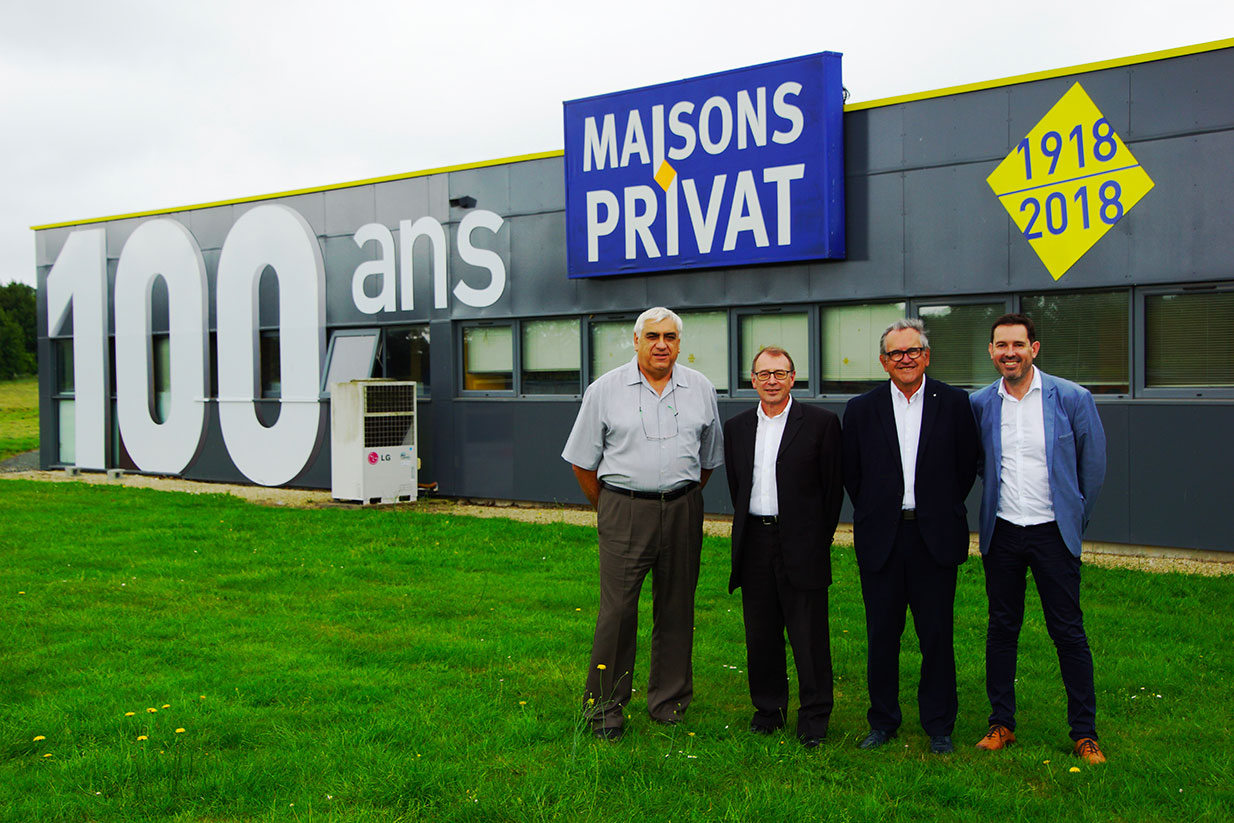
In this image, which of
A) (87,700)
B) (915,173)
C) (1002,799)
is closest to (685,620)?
(1002,799)

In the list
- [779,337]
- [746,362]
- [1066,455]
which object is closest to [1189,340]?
[779,337]

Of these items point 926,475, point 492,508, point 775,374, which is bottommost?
point 492,508

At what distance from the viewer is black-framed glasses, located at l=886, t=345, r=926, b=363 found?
15.4ft

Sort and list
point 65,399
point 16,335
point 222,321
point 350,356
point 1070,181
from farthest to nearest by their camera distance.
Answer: point 16,335, point 65,399, point 222,321, point 350,356, point 1070,181

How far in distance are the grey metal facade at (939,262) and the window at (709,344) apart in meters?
0.21

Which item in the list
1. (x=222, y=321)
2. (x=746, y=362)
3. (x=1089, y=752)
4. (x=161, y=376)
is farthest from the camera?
(x=161, y=376)

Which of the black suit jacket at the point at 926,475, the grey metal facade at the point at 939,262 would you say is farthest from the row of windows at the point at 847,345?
the black suit jacket at the point at 926,475

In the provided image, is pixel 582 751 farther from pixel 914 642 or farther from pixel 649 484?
pixel 914 642

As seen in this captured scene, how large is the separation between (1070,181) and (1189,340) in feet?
5.99

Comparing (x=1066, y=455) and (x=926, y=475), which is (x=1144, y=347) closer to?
(x=1066, y=455)

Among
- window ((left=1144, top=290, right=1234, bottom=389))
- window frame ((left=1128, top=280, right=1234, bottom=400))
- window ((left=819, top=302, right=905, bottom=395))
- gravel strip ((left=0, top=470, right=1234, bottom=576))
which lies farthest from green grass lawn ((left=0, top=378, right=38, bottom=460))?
window ((left=1144, top=290, right=1234, bottom=389))

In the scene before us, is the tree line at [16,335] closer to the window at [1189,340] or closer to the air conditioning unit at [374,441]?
the air conditioning unit at [374,441]

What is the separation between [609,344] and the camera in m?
13.2

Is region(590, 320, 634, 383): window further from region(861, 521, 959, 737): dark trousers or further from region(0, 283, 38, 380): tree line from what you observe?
region(0, 283, 38, 380): tree line
